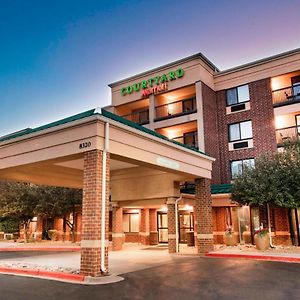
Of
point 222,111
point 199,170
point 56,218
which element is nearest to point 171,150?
point 199,170

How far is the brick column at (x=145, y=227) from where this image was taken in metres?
27.1

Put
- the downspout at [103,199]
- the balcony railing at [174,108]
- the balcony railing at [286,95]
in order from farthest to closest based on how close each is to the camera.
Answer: the balcony railing at [174,108]
the balcony railing at [286,95]
the downspout at [103,199]

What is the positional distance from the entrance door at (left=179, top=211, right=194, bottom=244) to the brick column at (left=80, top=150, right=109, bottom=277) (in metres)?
16.0

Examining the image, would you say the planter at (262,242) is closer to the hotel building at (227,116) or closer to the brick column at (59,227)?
the hotel building at (227,116)

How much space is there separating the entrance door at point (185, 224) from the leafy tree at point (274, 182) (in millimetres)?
6835

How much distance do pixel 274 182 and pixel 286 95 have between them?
9.62 metres

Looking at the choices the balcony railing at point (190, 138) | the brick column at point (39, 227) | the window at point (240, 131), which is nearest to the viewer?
the window at point (240, 131)

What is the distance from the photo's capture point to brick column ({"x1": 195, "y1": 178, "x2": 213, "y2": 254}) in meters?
18.1

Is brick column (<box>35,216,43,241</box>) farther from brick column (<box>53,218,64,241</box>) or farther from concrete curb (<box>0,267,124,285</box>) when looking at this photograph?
concrete curb (<box>0,267,124,285</box>)

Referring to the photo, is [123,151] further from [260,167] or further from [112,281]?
[260,167]

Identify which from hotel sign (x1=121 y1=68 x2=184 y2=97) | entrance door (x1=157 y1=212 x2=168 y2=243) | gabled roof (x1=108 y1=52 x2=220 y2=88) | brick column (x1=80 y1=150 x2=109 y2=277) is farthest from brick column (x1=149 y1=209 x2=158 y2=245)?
brick column (x1=80 y1=150 x2=109 y2=277)

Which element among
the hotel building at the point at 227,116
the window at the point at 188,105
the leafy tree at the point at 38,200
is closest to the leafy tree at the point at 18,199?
the leafy tree at the point at 38,200

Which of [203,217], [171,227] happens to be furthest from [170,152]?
[171,227]

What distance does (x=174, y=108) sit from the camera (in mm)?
30938
